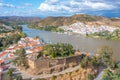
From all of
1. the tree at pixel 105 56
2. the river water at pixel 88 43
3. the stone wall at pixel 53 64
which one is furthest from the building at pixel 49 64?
the river water at pixel 88 43

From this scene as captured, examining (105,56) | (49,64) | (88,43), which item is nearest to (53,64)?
(49,64)

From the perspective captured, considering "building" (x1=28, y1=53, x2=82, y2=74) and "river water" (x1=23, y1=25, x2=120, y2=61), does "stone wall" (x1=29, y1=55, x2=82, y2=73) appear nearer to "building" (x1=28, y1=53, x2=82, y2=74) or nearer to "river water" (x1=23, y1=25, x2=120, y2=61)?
"building" (x1=28, y1=53, x2=82, y2=74)

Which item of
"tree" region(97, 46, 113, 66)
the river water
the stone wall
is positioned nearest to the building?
the stone wall

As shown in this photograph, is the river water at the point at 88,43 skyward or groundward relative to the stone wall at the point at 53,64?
groundward

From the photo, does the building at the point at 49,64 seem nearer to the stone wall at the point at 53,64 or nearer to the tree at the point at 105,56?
the stone wall at the point at 53,64

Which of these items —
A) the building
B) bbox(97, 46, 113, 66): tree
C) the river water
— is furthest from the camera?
the river water

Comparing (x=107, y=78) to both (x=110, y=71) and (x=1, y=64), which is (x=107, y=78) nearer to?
(x=110, y=71)

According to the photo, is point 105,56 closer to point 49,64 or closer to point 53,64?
point 53,64

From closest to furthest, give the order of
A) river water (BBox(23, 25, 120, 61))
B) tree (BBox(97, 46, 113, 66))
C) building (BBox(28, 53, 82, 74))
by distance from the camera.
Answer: building (BBox(28, 53, 82, 74)), tree (BBox(97, 46, 113, 66)), river water (BBox(23, 25, 120, 61))

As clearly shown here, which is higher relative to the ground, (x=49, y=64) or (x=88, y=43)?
(x=49, y=64)

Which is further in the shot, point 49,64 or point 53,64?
point 53,64

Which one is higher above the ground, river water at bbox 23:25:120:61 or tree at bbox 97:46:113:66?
tree at bbox 97:46:113:66

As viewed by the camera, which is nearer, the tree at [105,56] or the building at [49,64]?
the building at [49,64]
